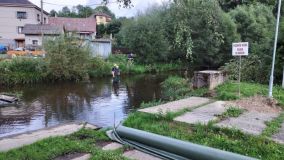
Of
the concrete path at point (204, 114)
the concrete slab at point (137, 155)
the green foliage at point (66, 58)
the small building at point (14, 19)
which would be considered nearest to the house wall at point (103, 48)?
the green foliage at point (66, 58)

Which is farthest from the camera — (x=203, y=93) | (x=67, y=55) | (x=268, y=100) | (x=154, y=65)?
(x=154, y=65)

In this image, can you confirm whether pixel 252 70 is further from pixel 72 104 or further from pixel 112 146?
pixel 112 146

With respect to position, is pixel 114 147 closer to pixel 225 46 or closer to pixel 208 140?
pixel 208 140

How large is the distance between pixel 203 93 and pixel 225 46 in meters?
23.7

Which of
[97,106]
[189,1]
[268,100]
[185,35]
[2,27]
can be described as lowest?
[97,106]

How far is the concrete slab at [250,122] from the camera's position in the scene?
19.8 ft

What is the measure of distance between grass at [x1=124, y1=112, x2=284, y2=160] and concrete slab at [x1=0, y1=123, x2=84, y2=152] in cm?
139

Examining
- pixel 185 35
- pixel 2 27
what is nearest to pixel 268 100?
pixel 185 35

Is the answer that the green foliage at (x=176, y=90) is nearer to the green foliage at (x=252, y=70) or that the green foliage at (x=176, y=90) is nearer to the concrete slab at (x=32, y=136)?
the green foliage at (x=252, y=70)

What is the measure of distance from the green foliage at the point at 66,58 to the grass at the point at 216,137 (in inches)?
642

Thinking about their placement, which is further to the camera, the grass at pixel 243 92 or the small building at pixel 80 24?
the small building at pixel 80 24

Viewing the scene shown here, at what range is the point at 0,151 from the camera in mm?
5488

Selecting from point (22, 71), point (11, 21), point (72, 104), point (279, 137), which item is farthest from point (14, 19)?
point (279, 137)

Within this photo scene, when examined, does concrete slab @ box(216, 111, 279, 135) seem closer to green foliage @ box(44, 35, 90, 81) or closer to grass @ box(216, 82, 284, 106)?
grass @ box(216, 82, 284, 106)
